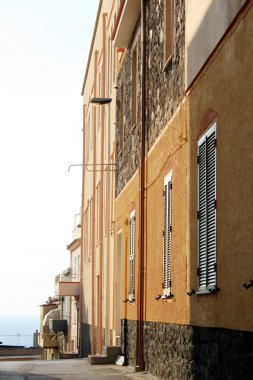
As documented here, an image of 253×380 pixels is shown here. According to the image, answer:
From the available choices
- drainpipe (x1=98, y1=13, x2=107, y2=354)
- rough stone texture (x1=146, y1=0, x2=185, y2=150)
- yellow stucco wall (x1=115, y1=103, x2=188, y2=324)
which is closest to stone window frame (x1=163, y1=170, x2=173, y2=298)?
yellow stucco wall (x1=115, y1=103, x2=188, y2=324)

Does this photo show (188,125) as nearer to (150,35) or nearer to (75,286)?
(150,35)

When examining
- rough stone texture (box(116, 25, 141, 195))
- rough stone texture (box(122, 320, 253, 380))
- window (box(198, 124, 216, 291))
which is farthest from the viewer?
rough stone texture (box(116, 25, 141, 195))

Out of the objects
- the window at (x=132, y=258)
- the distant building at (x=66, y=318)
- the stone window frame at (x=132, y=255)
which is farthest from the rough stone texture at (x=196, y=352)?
the distant building at (x=66, y=318)

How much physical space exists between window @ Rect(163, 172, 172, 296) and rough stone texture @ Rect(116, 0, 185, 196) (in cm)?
108

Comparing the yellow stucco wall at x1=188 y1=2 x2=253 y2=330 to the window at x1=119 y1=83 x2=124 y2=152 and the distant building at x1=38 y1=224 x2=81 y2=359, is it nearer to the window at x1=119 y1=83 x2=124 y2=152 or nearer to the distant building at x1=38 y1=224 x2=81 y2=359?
the window at x1=119 y1=83 x2=124 y2=152

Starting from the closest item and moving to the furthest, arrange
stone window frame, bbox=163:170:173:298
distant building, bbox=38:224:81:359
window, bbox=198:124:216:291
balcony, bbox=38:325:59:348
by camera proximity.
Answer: window, bbox=198:124:216:291, stone window frame, bbox=163:170:173:298, distant building, bbox=38:224:81:359, balcony, bbox=38:325:59:348

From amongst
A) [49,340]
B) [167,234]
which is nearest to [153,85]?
[167,234]

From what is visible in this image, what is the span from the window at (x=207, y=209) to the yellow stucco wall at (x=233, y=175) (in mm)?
290

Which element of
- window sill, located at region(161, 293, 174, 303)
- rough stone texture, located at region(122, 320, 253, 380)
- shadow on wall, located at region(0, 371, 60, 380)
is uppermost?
window sill, located at region(161, 293, 174, 303)

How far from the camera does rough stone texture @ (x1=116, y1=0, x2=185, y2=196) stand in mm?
14156

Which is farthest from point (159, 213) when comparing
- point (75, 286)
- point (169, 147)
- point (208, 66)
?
point (75, 286)

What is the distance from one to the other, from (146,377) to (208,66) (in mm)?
6414

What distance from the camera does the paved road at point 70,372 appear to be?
16578 mm

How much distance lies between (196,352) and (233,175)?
116 inches
